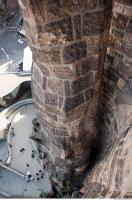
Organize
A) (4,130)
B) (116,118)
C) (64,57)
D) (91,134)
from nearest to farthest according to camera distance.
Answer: (64,57) < (116,118) < (91,134) < (4,130)

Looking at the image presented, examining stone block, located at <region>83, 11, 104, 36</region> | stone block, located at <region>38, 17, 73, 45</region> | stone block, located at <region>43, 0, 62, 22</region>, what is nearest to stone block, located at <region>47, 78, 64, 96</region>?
stone block, located at <region>38, 17, 73, 45</region>

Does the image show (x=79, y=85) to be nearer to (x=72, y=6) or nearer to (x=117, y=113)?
(x=117, y=113)

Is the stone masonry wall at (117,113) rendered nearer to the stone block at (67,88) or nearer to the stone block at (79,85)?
the stone block at (79,85)

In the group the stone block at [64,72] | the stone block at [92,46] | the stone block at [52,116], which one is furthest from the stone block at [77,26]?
the stone block at [52,116]

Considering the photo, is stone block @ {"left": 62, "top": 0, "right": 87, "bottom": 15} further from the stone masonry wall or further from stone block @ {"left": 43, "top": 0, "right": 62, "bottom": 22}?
the stone masonry wall

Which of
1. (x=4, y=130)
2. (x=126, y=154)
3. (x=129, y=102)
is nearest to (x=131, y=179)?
(x=126, y=154)

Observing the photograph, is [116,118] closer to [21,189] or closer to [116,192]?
[116,192]
